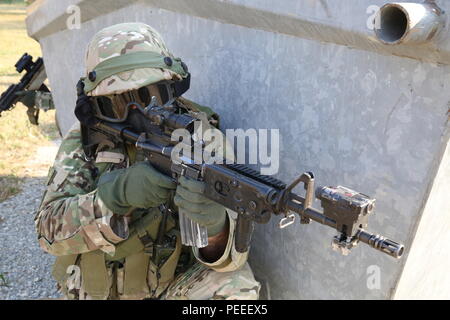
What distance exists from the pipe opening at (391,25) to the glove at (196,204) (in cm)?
86

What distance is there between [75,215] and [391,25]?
1602 millimetres

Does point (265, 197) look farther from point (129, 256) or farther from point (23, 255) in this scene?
point (23, 255)

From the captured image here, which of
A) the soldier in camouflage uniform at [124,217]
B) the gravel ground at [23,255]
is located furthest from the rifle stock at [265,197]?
the gravel ground at [23,255]

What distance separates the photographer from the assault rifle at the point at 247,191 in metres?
1.27

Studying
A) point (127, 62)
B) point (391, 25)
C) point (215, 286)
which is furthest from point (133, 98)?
point (391, 25)

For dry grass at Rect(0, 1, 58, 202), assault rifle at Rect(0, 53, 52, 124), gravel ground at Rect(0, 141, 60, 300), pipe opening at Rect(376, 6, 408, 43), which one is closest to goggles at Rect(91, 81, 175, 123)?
pipe opening at Rect(376, 6, 408, 43)

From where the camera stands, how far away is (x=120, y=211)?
6.66 feet

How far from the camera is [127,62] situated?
6.97 feet

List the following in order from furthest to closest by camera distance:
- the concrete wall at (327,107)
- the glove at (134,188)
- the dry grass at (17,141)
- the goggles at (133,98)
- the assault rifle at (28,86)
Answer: the assault rifle at (28,86)
the dry grass at (17,141)
the goggles at (133,98)
the glove at (134,188)
the concrete wall at (327,107)

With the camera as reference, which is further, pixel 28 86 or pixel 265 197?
pixel 28 86

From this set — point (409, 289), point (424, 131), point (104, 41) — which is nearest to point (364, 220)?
point (424, 131)

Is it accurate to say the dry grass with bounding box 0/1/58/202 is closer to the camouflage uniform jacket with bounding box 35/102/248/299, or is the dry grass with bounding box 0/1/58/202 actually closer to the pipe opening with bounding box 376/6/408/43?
the camouflage uniform jacket with bounding box 35/102/248/299

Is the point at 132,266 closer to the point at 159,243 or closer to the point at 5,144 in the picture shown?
the point at 159,243

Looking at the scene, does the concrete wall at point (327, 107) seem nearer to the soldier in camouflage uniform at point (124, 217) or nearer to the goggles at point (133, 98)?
the soldier in camouflage uniform at point (124, 217)
